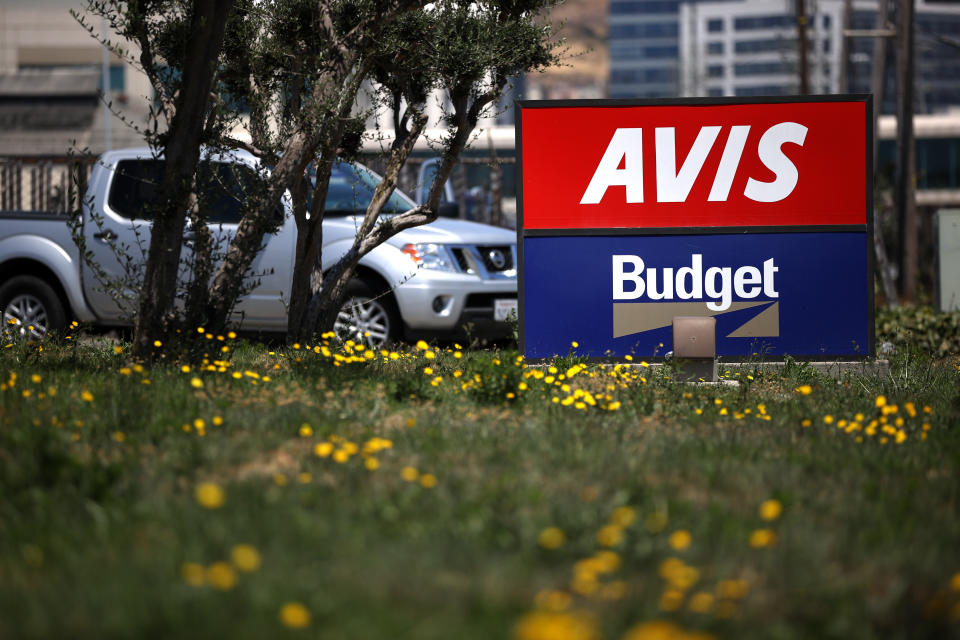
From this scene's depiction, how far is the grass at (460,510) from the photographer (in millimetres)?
2977

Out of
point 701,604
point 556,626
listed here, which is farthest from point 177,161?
point 556,626

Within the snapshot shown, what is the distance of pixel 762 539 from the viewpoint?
3.52m

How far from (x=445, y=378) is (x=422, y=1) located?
252cm

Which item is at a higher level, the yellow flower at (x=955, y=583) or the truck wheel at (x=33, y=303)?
the truck wheel at (x=33, y=303)

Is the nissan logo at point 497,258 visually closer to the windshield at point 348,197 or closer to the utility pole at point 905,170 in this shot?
the windshield at point 348,197

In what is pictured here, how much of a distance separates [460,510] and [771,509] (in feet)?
3.44

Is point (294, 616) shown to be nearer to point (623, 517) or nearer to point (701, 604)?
point (701, 604)

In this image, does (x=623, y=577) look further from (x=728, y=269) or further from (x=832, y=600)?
(x=728, y=269)

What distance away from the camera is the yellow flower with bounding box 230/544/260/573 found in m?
3.09

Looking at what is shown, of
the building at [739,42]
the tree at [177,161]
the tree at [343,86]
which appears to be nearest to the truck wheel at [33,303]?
the tree at [343,86]

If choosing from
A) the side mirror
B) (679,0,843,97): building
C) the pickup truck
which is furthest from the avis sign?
(679,0,843,97): building

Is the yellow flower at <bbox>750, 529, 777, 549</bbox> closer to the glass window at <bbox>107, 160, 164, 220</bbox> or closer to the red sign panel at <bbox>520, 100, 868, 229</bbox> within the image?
the red sign panel at <bbox>520, 100, 868, 229</bbox>

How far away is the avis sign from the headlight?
196 cm

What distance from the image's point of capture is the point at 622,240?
8.04 metres
